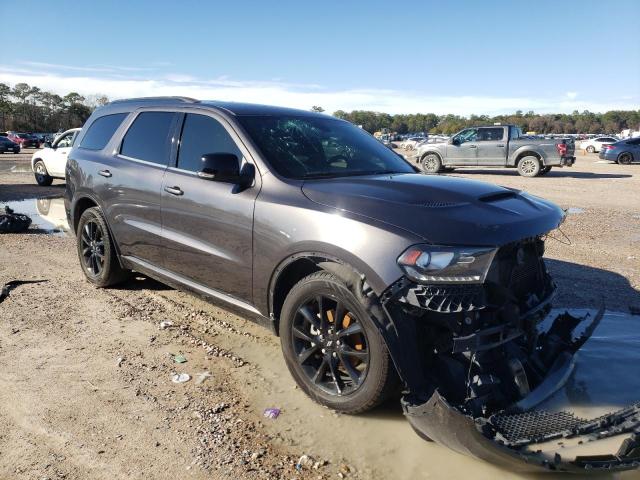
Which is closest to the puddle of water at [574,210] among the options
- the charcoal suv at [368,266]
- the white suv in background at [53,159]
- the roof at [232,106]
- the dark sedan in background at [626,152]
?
the charcoal suv at [368,266]

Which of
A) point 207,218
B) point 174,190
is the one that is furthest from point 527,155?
point 207,218

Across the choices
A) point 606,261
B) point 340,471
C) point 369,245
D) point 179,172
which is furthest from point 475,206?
point 606,261

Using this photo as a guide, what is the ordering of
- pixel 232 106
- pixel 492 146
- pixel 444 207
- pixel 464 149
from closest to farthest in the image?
pixel 444 207 < pixel 232 106 < pixel 492 146 < pixel 464 149

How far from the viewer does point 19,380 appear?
3.69 m

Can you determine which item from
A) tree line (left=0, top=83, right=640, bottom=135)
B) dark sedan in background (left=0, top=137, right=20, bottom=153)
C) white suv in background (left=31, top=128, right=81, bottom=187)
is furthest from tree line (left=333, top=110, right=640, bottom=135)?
white suv in background (left=31, top=128, right=81, bottom=187)

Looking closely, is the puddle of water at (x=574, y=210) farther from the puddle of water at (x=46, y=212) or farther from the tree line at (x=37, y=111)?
the tree line at (x=37, y=111)

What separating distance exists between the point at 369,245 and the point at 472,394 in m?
0.94

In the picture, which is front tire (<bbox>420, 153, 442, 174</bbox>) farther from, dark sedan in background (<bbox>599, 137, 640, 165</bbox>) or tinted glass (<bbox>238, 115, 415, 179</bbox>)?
tinted glass (<bbox>238, 115, 415, 179</bbox>)

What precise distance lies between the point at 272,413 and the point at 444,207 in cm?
165

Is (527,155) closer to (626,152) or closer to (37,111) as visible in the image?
(626,152)

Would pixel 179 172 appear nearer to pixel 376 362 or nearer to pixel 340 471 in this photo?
pixel 376 362

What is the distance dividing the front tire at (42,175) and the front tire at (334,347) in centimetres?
1451

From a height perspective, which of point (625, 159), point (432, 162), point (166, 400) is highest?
point (625, 159)

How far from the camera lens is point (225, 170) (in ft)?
11.9
